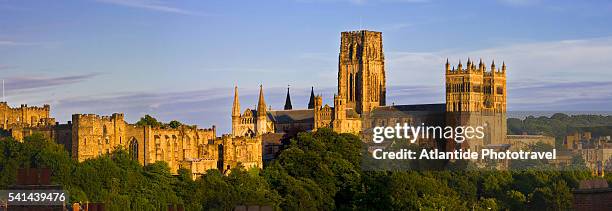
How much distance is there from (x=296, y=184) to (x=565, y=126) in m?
17.7

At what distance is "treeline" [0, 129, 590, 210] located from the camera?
99.1 metres

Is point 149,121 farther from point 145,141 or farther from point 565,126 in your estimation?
point 565,126

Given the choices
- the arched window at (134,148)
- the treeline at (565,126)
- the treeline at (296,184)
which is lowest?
the treeline at (296,184)

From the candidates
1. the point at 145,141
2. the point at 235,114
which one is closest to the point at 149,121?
the point at 145,141

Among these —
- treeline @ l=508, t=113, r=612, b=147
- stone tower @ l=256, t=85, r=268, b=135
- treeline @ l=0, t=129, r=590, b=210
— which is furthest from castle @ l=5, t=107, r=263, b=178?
stone tower @ l=256, t=85, r=268, b=135

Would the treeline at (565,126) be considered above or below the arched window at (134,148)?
above

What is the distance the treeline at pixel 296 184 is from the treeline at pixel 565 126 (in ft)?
9.31

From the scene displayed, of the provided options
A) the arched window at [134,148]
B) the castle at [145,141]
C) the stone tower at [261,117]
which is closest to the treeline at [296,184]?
the castle at [145,141]

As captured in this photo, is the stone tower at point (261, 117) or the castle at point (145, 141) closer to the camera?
the castle at point (145, 141)

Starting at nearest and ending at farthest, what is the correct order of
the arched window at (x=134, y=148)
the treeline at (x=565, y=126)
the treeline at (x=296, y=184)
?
the treeline at (x=565, y=126), the treeline at (x=296, y=184), the arched window at (x=134, y=148)

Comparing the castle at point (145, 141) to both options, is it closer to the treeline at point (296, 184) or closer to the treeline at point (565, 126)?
the treeline at point (296, 184)

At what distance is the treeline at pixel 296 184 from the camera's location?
9906 centimetres

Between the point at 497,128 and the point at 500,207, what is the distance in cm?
6220

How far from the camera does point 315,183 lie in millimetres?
115625
